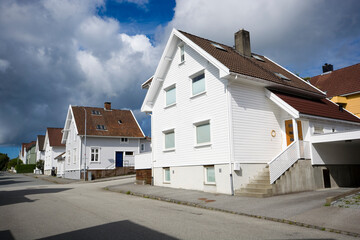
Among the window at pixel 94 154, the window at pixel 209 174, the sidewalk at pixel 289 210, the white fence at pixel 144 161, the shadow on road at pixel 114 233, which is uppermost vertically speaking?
the window at pixel 94 154

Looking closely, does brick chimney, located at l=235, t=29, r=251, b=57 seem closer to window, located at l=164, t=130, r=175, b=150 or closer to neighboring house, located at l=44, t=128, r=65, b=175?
window, located at l=164, t=130, r=175, b=150

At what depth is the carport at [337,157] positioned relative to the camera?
49.8 feet

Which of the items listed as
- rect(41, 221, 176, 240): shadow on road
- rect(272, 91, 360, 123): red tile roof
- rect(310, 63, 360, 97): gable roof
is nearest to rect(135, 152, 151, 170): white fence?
rect(272, 91, 360, 123): red tile roof

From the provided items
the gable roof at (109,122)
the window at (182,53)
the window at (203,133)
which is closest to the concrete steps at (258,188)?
the window at (203,133)

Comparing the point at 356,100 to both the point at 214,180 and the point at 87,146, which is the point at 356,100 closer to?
the point at 214,180

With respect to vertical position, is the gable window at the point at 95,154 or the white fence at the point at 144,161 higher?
the gable window at the point at 95,154

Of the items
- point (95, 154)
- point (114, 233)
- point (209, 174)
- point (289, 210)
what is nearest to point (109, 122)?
point (95, 154)

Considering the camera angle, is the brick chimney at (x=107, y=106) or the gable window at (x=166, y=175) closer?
the gable window at (x=166, y=175)

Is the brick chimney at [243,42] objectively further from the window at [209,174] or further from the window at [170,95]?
the window at [209,174]

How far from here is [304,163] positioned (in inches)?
601

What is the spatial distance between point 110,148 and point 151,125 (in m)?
18.1

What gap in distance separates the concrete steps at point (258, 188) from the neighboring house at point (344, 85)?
15.2 meters

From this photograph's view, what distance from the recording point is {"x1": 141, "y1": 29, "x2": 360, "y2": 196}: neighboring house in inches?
578

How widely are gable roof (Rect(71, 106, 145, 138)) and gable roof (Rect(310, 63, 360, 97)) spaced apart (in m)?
22.9
